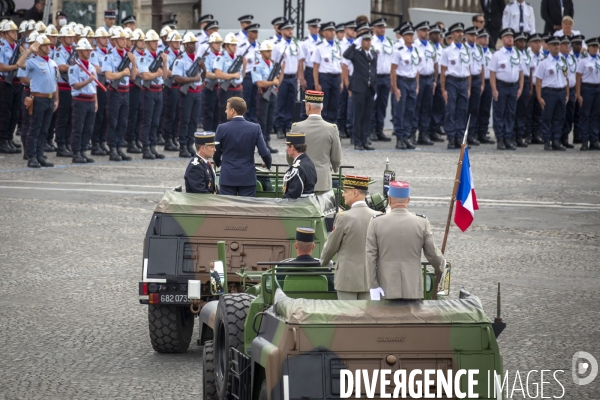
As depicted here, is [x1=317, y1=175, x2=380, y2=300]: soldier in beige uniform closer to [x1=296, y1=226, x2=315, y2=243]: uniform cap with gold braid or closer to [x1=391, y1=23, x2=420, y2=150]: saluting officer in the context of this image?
[x1=296, y1=226, x2=315, y2=243]: uniform cap with gold braid

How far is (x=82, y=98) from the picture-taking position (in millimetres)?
22234

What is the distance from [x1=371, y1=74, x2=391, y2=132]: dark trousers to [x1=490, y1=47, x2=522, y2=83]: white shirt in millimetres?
2483

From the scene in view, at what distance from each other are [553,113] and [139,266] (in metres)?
16.8

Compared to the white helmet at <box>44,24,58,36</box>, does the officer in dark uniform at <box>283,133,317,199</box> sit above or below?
below

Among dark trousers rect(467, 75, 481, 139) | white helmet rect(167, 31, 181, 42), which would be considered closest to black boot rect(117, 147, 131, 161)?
white helmet rect(167, 31, 181, 42)

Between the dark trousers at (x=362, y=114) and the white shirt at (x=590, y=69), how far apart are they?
5533mm

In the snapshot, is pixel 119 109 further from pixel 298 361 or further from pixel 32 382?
pixel 298 361

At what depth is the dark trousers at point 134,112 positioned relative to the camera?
945 inches

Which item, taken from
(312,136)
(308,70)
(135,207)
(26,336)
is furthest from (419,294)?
(308,70)

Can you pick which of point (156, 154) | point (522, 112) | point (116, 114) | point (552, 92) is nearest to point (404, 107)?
point (522, 112)

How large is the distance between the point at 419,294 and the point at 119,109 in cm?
1666

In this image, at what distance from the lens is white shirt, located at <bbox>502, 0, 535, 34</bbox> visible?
33.2 meters

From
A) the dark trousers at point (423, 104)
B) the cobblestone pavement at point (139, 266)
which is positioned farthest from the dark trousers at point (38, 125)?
the dark trousers at point (423, 104)

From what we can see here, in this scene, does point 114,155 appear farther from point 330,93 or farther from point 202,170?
point 202,170
